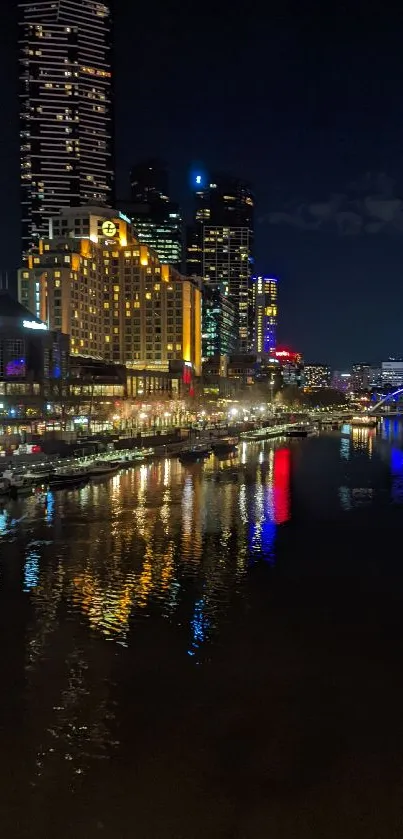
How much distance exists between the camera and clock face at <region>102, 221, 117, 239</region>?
12700 cm

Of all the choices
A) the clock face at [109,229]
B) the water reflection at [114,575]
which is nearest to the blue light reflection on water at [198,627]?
the water reflection at [114,575]

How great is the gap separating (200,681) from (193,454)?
45421 mm

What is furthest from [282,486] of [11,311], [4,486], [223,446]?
[11,311]

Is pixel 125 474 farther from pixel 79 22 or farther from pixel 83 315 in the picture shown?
pixel 79 22

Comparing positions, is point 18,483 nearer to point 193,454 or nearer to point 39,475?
point 39,475

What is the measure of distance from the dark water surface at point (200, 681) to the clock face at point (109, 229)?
104 m

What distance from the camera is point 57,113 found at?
158 meters

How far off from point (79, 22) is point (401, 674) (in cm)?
18279

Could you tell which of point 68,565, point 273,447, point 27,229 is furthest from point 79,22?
point 68,565

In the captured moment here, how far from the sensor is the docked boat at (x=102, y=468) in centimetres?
4806

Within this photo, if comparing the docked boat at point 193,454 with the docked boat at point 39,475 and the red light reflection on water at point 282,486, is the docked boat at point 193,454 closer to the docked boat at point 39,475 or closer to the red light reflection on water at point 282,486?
the red light reflection on water at point 282,486

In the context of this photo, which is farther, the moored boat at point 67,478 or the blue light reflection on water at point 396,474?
the blue light reflection on water at point 396,474

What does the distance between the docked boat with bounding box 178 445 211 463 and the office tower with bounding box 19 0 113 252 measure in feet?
364

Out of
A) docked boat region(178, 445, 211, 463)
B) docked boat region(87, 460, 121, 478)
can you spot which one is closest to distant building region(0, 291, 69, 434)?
docked boat region(87, 460, 121, 478)
